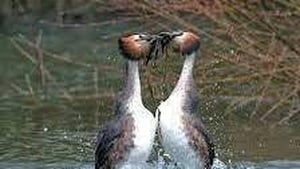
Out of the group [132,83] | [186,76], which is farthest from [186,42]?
[132,83]

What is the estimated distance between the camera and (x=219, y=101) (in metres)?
13.3

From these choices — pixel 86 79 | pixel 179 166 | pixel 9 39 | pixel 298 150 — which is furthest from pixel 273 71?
pixel 9 39

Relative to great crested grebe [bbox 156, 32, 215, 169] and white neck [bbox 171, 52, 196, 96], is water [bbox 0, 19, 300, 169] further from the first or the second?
white neck [bbox 171, 52, 196, 96]

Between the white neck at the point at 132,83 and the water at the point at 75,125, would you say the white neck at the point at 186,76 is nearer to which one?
the white neck at the point at 132,83

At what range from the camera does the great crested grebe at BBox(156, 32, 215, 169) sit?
838cm

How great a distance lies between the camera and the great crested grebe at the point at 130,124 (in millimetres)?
8328

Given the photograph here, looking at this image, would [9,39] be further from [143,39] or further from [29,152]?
[143,39]

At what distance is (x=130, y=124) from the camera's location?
328 inches

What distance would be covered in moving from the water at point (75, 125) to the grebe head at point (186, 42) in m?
0.90

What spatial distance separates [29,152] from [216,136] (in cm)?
201

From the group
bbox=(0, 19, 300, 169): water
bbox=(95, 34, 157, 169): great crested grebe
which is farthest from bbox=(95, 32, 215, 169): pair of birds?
bbox=(0, 19, 300, 169): water

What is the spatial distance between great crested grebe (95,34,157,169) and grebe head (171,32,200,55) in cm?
26

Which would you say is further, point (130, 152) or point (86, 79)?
point (86, 79)

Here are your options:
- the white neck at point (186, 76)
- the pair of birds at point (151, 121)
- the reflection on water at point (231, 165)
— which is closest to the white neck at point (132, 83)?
the pair of birds at point (151, 121)
